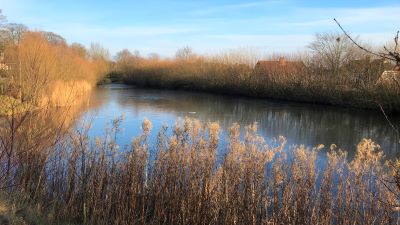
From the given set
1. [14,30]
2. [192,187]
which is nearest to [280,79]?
[14,30]

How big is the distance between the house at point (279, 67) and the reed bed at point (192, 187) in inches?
1032

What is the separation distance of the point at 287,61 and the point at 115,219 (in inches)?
1186

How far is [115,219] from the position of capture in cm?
540

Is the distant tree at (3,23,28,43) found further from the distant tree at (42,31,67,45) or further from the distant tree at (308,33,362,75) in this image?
the distant tree at (308,33,362,75)

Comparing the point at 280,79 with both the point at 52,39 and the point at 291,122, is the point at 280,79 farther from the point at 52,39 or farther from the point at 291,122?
the point at 52,39

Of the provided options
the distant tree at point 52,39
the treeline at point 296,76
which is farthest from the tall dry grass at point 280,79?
the distant tree at point 52,39

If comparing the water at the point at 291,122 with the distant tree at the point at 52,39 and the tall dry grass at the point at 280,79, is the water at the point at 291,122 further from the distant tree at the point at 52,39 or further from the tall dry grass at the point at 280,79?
the distant tree at the point at 52,39

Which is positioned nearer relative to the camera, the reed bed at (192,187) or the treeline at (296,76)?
the reed bed at (192,187)

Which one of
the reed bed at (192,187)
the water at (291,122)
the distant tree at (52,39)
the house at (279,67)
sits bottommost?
the water at (291,122)

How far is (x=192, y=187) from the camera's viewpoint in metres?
5.48

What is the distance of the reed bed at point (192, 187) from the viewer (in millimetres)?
5223

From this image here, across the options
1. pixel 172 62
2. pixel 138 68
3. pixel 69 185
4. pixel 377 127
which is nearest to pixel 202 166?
pixel 69 185

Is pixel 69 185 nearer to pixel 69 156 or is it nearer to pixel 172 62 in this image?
pixel 69 156

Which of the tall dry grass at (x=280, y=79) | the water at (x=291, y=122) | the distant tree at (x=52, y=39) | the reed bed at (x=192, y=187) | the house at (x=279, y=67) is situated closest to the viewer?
the reed bed at (x=192, y=187)
